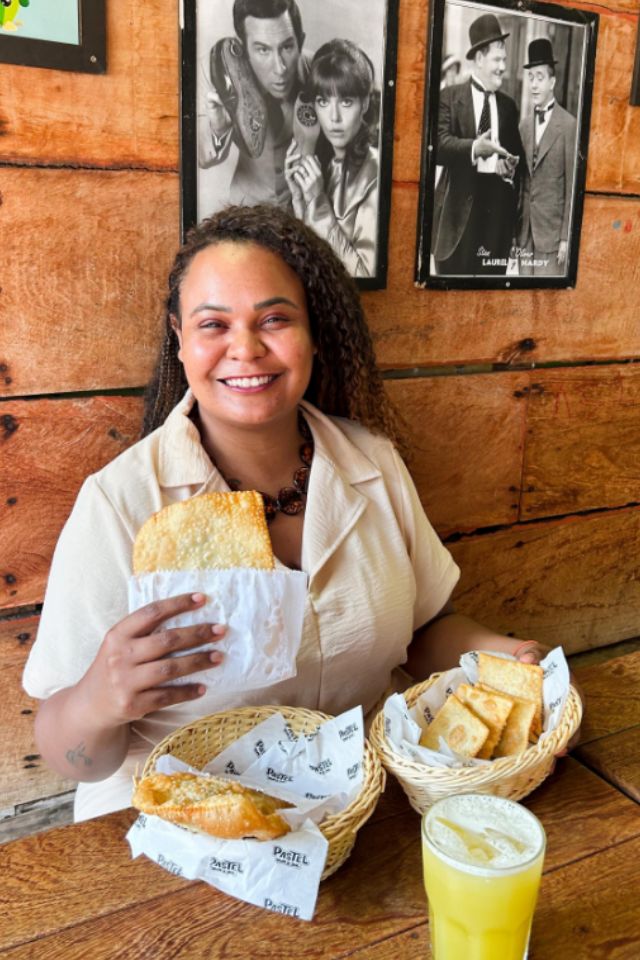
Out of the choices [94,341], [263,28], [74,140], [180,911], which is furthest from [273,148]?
[180,911]

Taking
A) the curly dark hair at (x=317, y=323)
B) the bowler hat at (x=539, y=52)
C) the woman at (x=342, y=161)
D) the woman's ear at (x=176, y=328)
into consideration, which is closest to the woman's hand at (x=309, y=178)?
the woman at (x=342, y=161)

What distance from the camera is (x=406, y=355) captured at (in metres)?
2.06

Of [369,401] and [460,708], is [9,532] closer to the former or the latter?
[369,401]

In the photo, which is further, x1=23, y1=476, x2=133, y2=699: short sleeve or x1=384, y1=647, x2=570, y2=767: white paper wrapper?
x1=23, y1=476, x2=133, y2=699: short sleeve

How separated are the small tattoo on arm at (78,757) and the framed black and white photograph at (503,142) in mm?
1319

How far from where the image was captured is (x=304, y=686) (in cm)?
151

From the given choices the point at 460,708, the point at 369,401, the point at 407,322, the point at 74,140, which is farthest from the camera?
the point at 407,322

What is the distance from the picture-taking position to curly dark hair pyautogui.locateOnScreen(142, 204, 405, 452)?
1561 mm

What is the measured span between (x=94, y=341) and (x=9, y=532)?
42cm

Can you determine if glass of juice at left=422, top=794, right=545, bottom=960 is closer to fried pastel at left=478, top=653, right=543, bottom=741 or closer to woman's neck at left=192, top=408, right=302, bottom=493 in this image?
fried pastel at left=478, top=653, right=543, bottom=741

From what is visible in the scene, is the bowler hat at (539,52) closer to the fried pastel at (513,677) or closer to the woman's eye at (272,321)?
the woman's eye at (272,321)

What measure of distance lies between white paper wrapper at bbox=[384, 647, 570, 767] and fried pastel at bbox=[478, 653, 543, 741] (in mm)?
13

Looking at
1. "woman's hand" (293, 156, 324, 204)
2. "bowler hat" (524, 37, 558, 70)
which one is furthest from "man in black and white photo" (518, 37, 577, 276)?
"woman's hand" (293, 156, 324, 204)

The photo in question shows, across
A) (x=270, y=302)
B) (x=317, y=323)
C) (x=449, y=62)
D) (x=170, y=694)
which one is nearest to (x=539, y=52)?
(x=449, y=62)
